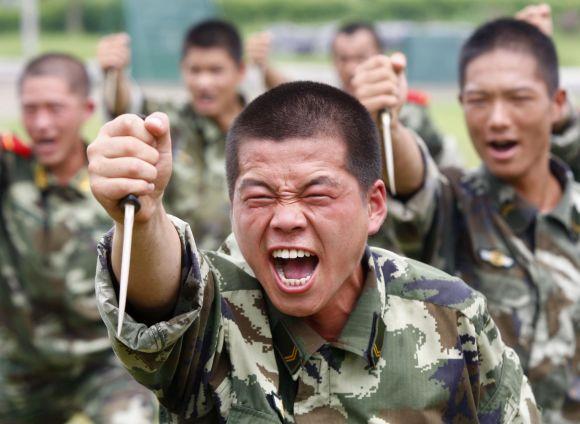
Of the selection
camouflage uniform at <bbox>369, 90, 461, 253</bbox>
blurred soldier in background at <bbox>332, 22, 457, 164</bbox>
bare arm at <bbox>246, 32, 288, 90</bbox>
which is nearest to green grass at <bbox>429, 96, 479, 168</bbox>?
blurred soldier in background at <bbox>332, 22, 457, 164</bbox>

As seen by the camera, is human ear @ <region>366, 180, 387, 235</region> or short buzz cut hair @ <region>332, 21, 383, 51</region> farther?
short buzz cut hair @ <region>332, 21, 383, 51</region>

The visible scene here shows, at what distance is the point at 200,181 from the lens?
26.9 feet

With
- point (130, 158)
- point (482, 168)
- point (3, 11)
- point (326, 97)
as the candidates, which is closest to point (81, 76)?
point (482, 168)

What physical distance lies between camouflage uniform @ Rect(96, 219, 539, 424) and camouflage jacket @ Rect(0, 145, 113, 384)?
303 centimetres

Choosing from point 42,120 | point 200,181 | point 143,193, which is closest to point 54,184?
point 42,120

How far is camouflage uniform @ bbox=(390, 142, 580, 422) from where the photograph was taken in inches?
189

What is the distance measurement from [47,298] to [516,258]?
2.91 meters

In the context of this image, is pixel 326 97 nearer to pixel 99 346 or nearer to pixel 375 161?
pixel 375 161

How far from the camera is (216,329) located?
125 inches

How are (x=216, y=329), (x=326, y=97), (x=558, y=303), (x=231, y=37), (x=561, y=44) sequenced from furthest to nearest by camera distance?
(x=561, y=44)
(x=231, y=37)
(x=558, y=303)
(x=326, y=97)
(x=216, y=329)

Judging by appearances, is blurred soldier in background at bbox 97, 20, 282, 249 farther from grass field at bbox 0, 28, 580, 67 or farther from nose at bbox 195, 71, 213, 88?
grass field at bbox 0, 28, 580, 67

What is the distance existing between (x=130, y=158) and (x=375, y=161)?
103 centimetres

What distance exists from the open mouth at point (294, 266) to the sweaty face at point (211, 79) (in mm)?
5094

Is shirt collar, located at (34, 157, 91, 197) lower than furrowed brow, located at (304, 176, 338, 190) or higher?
lower
